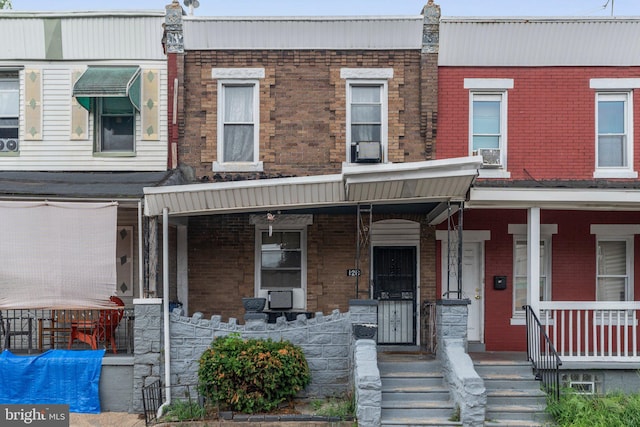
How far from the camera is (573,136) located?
12320 mm

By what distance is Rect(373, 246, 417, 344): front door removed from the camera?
12297 millimetres

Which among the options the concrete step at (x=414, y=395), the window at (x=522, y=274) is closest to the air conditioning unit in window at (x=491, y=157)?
the window at (x=522, y=274)

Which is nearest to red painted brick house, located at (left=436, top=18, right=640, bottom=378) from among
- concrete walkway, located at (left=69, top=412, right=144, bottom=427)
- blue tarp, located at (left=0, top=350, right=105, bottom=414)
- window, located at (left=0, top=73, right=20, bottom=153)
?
concrete walkway, located at (left=69, top=412, right=144, bottom=427)

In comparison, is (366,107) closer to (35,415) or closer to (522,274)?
(522,274)

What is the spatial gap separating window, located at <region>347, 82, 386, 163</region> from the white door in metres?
2.82

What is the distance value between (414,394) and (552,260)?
186 inches

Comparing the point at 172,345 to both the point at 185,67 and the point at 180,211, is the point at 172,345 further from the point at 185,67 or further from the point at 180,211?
the point at 185,67

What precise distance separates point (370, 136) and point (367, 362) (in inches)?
196

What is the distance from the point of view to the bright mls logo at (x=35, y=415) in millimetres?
9688

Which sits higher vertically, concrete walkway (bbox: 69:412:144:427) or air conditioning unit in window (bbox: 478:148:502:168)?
air conditioning unit in window (bbox: 478:148:502:168)

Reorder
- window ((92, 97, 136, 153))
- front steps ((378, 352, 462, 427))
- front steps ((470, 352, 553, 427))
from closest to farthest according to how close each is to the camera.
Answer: front steps ((378, 352, 462, 427)), front steps ((470, 352, 553, 427)), window ((92, 97, 136, 153))

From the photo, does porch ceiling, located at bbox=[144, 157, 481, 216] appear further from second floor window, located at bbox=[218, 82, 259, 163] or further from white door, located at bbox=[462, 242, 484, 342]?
white door, located at bbox=[462, 242, 484, 342]

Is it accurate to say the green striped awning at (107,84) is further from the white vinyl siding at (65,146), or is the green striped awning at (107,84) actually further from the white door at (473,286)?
the white door at (473,286)

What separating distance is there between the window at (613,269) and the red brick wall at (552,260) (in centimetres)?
17
